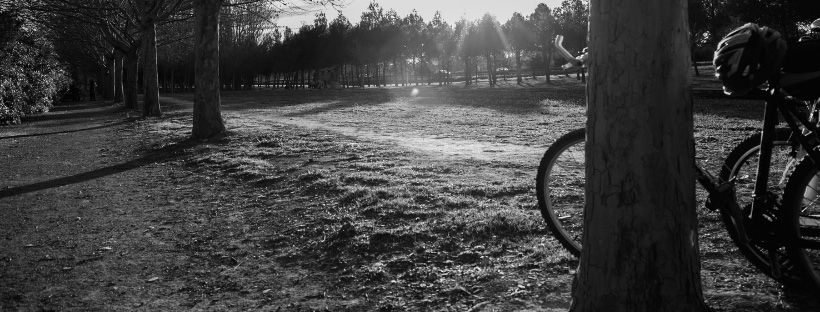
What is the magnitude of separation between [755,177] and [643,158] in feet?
3.51

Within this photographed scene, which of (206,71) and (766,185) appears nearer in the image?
(766,185)

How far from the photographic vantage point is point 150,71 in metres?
24.5

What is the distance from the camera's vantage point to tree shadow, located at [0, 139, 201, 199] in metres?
9.31

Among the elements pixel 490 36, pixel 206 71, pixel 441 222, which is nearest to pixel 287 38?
pixel 490 36

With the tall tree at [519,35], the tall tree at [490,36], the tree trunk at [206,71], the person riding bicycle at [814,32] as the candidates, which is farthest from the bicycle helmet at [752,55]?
the tall tree at [490,36]

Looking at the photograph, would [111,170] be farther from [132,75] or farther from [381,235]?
[132,75]

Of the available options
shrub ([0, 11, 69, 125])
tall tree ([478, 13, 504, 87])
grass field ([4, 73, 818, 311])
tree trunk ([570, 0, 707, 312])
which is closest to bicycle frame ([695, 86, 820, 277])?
grass field ([4, 73, 818, 311])

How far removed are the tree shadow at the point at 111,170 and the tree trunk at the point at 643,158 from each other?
8.07 metres

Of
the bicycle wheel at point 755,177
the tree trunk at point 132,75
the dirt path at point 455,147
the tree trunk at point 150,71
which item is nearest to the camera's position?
the bicycle wheel at point 755,177

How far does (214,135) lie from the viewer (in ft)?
49.3

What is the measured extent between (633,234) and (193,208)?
5.53 metres

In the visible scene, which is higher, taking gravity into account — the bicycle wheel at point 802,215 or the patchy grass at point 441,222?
the bicycle wheel at point 802,215

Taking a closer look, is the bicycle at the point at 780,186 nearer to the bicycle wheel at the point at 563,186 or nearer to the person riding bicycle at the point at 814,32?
the person riding bicycle at the point at 814,32

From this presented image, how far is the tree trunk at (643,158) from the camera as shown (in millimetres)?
2793
